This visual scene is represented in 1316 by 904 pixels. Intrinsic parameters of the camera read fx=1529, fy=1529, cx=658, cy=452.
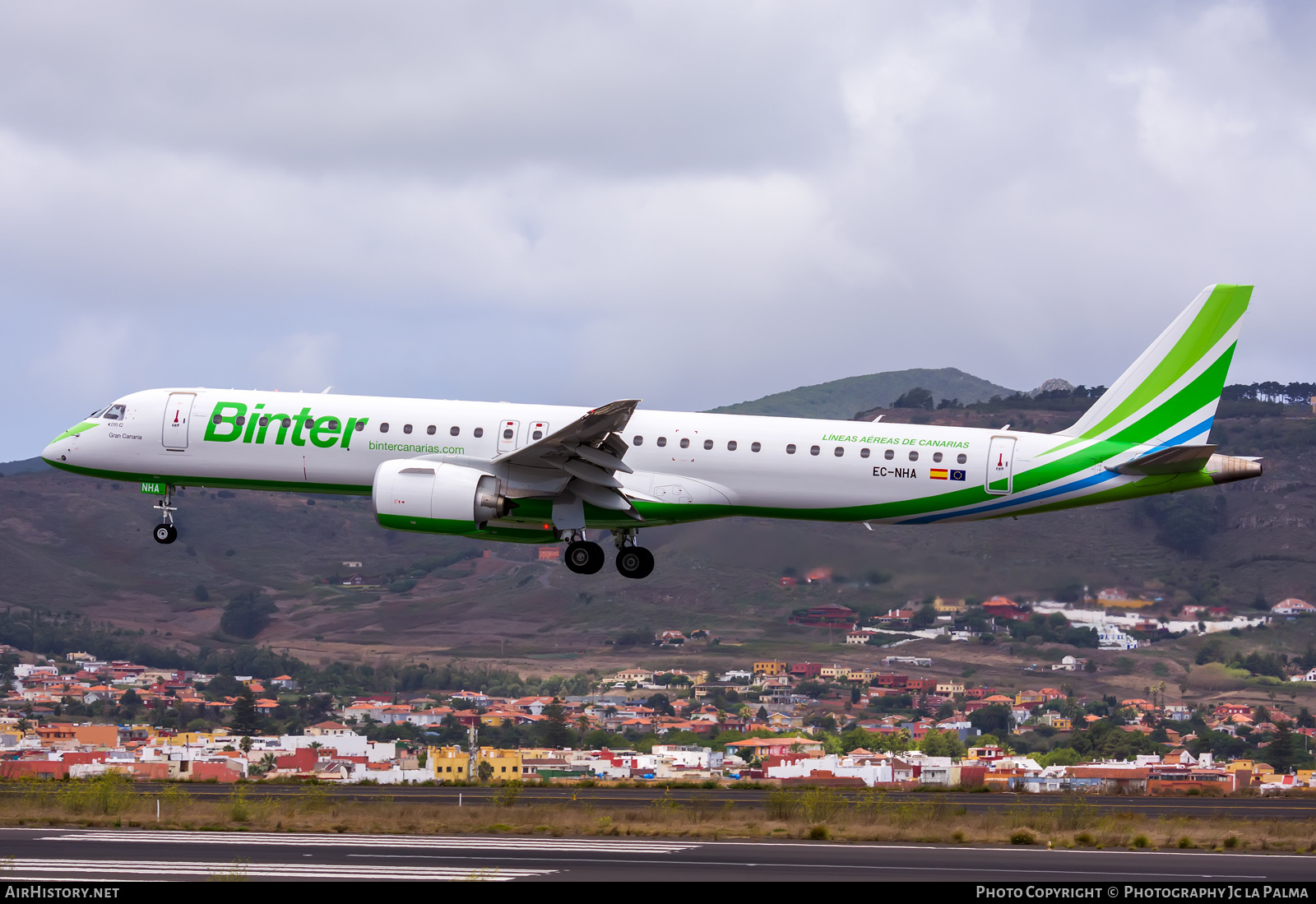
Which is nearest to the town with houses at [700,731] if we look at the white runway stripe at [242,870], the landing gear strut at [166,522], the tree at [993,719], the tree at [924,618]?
the tree at [993,719]

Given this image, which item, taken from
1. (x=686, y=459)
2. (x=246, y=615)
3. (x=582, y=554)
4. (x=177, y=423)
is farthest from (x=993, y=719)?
(x=246, y=615)

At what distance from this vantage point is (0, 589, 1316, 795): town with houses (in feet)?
241

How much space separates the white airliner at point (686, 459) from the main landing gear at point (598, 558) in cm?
5

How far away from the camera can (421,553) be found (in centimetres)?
17738

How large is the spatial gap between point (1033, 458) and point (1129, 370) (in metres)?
4.36

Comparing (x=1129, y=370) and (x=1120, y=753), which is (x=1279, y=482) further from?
(x=1129, y=370)

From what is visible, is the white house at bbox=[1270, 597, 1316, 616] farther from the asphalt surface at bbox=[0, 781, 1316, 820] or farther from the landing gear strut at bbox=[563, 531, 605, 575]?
the landing gear strut at bbox=[563, 531, 605, 575]

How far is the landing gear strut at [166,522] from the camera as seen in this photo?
150ft

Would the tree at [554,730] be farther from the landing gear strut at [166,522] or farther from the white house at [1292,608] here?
the landing gear strut at [166,522]

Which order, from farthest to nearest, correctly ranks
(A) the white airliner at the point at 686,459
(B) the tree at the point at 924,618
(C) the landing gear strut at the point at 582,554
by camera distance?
(B) the tree at the point at 924,618, (C) the landing gear strut at the point at 582,554, (A) the white airliner at the point at 686,459

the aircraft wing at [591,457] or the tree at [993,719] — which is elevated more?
the aircraft wing at [591,457]

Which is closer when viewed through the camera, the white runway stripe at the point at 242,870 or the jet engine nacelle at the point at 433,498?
the white runway stripe at the point at 242,870

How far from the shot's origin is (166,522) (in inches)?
1842

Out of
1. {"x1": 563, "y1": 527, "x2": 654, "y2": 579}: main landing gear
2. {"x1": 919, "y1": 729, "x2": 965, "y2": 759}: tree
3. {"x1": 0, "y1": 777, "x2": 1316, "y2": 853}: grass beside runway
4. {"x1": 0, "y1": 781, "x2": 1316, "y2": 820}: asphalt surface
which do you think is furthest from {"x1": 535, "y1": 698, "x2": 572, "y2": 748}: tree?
{"x1": 563, "y1": 527, "x2": 654, "y2": 579}: main landing gear
